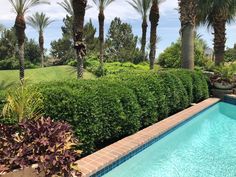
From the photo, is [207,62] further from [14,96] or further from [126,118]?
[14,96]

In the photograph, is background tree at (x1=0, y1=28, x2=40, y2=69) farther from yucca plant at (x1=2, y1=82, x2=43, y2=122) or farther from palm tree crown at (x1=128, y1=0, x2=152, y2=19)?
yucca plant at (x1=2, y1=82, x2=43, y2=122)

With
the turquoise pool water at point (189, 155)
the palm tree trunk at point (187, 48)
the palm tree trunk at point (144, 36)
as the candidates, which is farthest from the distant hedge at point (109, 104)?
the palm tree trunk at point (144, 36)

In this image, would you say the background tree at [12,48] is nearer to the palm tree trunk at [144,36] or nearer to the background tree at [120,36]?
the background tree at [120,36]

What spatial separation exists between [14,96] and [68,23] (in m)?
45.5

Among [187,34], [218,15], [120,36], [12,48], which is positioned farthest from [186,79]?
[120,36]

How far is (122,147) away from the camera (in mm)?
6641

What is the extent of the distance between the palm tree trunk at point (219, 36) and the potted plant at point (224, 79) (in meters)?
6.32

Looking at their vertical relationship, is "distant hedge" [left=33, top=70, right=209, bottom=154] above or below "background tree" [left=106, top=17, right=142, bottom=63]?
below

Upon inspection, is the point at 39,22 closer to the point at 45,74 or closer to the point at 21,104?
the point at 45,74

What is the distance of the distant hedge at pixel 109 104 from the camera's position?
5871 millimetres

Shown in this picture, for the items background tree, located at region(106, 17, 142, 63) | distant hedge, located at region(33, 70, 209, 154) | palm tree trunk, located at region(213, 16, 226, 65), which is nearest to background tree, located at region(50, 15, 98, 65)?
background tree, located at region(106, 17, 142, 63)

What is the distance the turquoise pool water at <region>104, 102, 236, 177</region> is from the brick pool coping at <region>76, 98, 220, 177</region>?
21 centimetres

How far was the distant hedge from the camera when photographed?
19.3 ft

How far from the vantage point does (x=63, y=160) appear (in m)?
4.50
